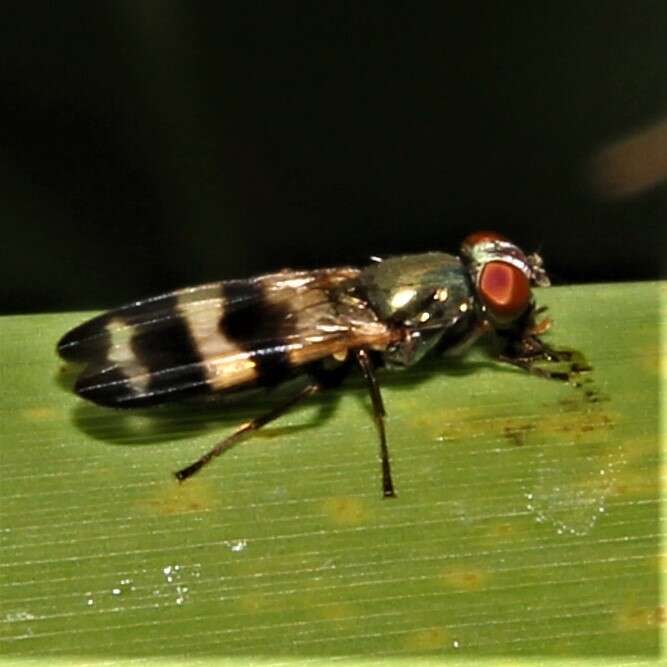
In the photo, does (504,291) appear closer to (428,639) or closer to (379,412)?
(379,412)

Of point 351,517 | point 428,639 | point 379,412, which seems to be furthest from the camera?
point 379,412

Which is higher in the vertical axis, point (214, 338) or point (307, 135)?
point (307, 135)

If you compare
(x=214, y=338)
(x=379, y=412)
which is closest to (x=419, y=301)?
(x=379, y=412)

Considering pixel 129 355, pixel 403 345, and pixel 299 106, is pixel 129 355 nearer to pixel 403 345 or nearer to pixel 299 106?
pixel 403 345

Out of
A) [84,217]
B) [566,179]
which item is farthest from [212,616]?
[566,179]

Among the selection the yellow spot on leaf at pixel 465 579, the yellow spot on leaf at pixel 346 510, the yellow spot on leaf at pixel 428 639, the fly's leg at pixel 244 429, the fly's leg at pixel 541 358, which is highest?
the fly's leg at pixel 244 429

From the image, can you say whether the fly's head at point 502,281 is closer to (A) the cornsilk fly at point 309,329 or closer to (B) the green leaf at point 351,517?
(A) the cornsilk fly at point 309,329

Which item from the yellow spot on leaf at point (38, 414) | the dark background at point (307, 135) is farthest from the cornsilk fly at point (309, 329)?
the dark background at point (307, 135)
